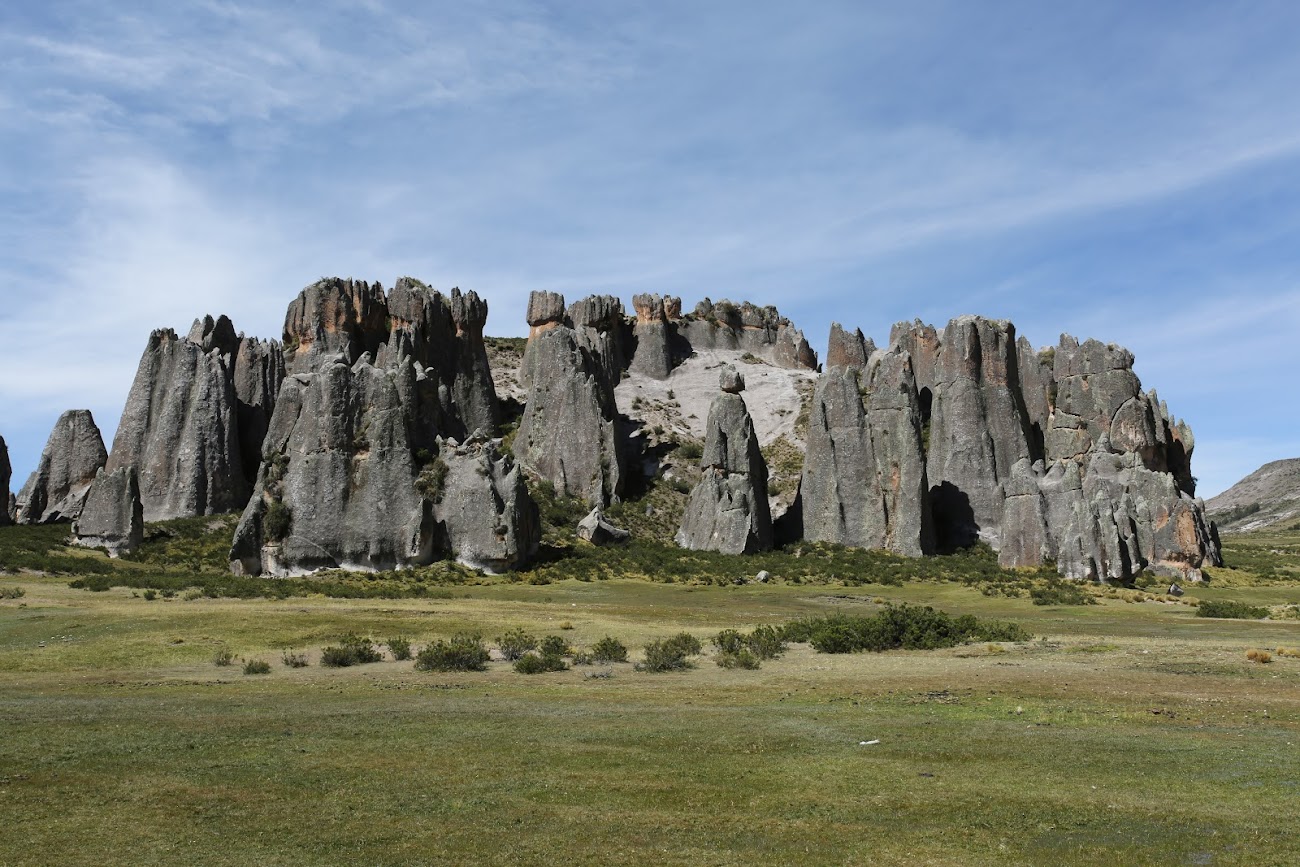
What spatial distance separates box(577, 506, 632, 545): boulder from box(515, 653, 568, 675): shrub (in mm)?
41929

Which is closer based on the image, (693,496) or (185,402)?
(185,402)

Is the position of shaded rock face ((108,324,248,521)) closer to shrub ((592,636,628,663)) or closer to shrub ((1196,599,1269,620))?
shrub ((592,636,628,663))

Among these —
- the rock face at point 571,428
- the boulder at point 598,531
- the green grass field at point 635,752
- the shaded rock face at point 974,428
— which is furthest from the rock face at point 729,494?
the green grass field at point 635,752

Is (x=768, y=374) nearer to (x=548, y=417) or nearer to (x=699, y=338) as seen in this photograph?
(x=699, y=338)

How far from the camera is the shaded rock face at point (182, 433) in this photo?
66812mm

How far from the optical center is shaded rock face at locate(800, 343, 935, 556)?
7144cm

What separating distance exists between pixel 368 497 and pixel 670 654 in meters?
32.6

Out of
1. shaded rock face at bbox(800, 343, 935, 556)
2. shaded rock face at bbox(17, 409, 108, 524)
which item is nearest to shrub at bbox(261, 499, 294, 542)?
shaded rock face at bbox(17, 409, 108, 524)

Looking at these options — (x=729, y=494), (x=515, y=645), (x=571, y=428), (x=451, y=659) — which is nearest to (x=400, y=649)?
(x=451, y=659)

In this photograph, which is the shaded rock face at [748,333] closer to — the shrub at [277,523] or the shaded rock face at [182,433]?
the shaded rock face at [182,433]

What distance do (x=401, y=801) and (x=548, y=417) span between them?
70016mm

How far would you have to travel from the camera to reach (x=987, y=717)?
18.5 metres

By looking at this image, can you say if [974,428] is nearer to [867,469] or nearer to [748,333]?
[867,469]

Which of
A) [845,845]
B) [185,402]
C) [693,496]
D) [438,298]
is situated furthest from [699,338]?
[845,845]
